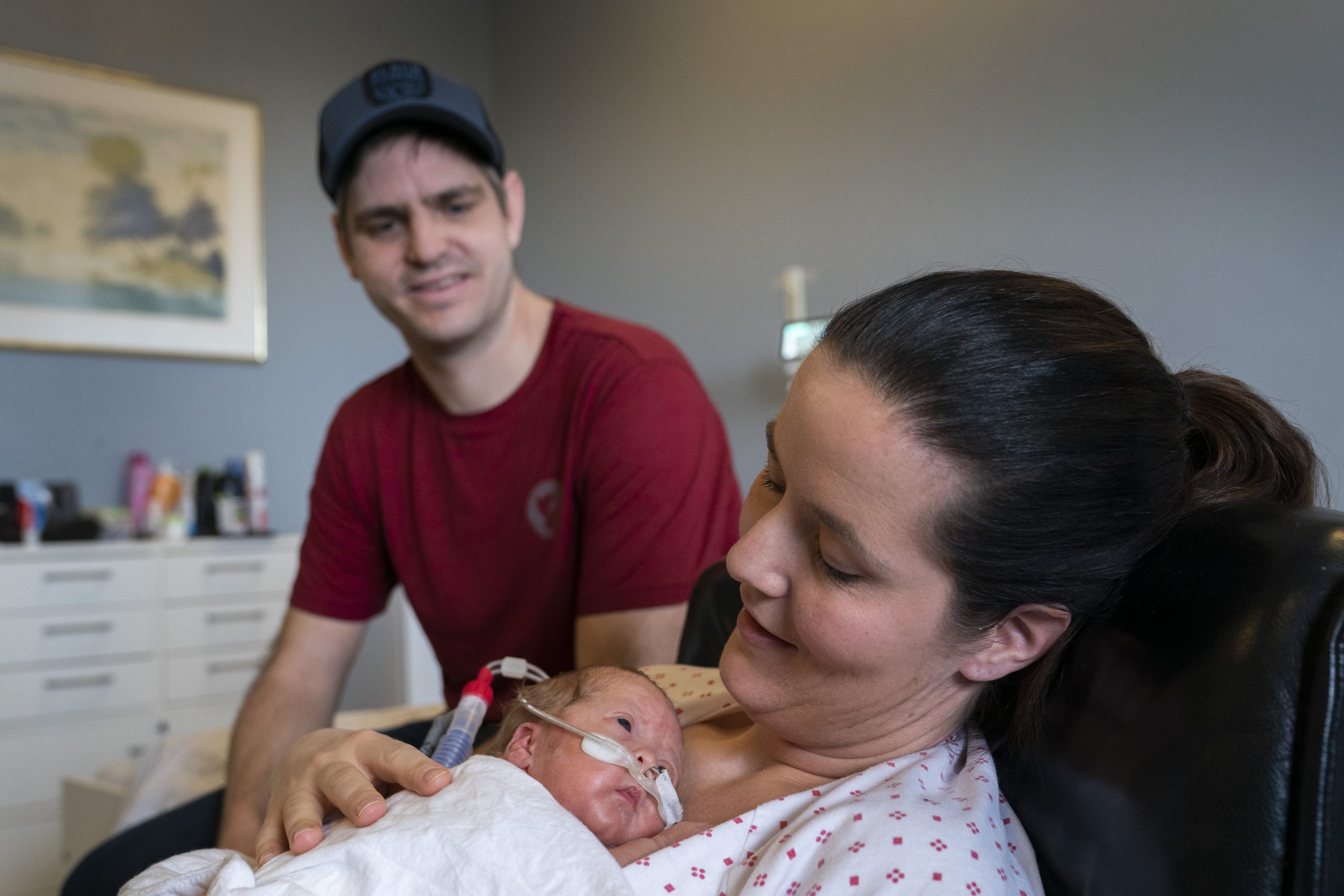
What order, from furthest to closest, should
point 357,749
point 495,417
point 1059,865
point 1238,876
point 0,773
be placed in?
point 0,773, point 495,417, point 357,749, point 1059,865, point 1238,876

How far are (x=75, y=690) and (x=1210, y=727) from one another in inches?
143

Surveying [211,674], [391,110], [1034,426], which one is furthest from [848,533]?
[211,674]

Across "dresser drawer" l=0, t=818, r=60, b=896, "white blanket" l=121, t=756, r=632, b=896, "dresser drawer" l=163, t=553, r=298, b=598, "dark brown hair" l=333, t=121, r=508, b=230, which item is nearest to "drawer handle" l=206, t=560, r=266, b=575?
"dresser drawer" l=163, t=553, r=298, b=598

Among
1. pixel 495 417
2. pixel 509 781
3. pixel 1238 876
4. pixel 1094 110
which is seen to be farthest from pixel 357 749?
pixel 1094 110

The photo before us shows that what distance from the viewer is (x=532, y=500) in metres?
1.75

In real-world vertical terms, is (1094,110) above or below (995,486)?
above

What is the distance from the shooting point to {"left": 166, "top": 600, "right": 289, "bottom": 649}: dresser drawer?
11.6 ft

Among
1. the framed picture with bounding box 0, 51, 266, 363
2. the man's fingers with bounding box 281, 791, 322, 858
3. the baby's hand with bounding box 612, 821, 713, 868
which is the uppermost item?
the framed picture with bounding box 0, 51, 266, 363

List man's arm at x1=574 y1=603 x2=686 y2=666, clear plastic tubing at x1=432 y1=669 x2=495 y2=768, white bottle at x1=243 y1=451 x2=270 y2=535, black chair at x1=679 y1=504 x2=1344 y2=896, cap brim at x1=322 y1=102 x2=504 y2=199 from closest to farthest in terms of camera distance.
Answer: black chair at x1=679 y1=504 x2=1344 y2=896 < clear plastic tubing at x1=432 y1=669 x2=495 y2=768 < man's arm at x1=574 y1=603 x2=686 y2=666 < cap brim at x1=322 y1=102 x2=504 y2=199 < white bottle at x1=243 y1=451 x2=270 y2=535

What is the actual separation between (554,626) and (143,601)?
7.92 ft

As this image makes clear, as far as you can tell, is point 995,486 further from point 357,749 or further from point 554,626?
point 554,626

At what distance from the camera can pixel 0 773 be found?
3207 millimetres

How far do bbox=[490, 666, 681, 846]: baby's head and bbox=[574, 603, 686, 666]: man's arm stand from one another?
0.40 m

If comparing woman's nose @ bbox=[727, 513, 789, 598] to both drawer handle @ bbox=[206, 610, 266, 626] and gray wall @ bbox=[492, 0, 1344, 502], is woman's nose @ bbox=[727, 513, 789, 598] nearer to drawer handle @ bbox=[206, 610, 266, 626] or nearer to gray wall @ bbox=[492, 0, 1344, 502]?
gray wall @ bbox=[492, 0, 1344, 502]
